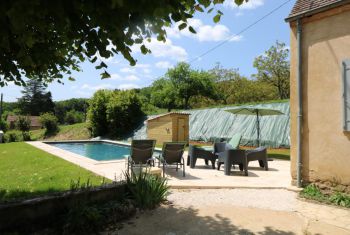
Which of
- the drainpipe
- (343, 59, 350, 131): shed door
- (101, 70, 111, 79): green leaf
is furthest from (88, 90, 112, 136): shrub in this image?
(343, 59, 350, 131): shed door

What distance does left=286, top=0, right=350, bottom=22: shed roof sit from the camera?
208 inches

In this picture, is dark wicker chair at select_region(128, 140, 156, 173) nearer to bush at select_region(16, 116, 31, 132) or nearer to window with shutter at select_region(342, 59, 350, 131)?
window with shutter at select_region(342, 59, 350, 131)

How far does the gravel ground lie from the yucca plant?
43cm

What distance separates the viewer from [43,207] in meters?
3.82

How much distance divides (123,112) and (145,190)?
68.6ft

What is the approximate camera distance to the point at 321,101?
5566mm

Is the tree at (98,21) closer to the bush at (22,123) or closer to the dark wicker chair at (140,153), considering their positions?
the dark wicker chair at (140,153)

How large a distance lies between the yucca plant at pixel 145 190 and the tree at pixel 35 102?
7145 cm

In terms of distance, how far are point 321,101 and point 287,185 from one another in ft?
6.51

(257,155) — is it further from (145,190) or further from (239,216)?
(145,190)

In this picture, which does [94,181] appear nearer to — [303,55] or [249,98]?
[303,55]

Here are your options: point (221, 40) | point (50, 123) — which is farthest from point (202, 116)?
point (50, 123)

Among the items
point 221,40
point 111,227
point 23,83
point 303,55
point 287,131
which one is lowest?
point 111,227

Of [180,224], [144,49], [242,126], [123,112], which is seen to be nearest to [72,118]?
[123,112]
